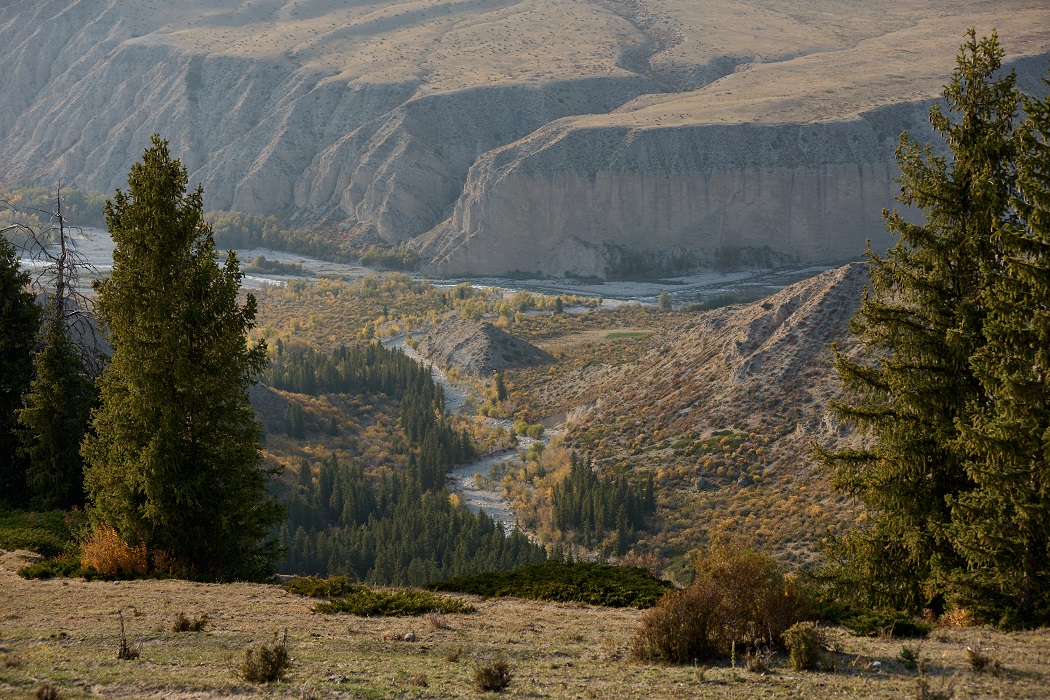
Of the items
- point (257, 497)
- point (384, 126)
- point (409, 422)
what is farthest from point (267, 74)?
point (257, 497)

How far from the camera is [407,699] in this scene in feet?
45.7

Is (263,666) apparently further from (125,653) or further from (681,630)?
(681,630)

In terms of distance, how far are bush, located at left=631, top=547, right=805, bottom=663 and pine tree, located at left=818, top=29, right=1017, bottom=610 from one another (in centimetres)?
530

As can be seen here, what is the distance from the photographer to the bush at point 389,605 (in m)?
21.3

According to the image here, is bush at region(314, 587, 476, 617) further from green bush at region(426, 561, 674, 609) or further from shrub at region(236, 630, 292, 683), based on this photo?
shrub at region(236, 630, 292, 683)

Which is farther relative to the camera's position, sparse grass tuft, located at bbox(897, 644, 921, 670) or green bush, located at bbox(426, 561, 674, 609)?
green bush, located at bbox(426, 561, 674, 609)

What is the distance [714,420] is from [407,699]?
50.4 meters

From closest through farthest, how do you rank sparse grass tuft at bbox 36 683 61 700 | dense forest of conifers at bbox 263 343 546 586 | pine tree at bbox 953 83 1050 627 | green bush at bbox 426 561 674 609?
sparse grass tuft at bbox 36 683 61 700
pine tree at bbox 953 83 1050 627
green bush at bbox 426 561 674 609
dense forest of conifers at bbox 263 343 546 586

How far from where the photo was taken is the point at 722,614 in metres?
17.4

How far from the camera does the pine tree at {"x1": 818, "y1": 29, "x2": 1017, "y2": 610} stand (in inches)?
856

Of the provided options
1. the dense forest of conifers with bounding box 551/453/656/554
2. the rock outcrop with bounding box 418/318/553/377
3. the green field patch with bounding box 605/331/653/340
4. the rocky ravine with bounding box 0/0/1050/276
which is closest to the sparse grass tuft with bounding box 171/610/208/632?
the dense forest of conifers with bounding box 551/453/656/554

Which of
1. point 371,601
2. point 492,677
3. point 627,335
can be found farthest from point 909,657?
point 627,335

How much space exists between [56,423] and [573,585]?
1867cm

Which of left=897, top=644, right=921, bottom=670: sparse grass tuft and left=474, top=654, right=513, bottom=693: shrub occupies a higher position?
left=474, top=654, right=513, bottom=693: shrub
